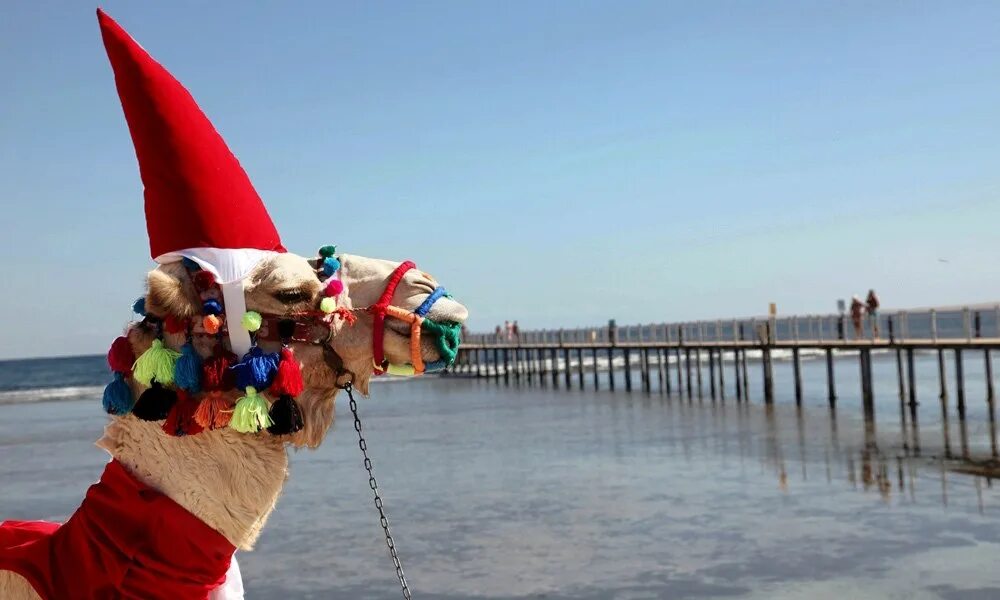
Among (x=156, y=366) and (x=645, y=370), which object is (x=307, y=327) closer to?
(x=156, y=366)

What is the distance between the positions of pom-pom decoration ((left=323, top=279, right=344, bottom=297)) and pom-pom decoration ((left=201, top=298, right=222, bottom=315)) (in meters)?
0.22

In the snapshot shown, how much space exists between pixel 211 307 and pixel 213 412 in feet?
0.71

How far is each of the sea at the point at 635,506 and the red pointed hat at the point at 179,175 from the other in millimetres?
9234

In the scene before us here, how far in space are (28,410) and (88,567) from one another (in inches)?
2074

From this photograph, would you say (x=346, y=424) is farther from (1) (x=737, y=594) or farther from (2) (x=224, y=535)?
(2) (x=224, y=535)

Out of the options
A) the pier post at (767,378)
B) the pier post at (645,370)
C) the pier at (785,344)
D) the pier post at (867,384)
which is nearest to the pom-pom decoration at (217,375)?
the pier at (785,344)

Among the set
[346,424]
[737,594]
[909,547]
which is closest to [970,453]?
[909,547]

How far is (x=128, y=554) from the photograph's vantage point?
2129 millimetres

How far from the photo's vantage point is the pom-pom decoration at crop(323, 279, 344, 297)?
216 cm

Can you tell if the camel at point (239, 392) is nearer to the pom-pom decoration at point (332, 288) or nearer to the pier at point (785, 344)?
the pom-pom decoration at point (332, 288)

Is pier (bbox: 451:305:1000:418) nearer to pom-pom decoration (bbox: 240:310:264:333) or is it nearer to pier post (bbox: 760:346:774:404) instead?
pier post (bbox: 760:346:774:404)

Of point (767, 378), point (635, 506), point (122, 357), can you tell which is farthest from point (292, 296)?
point (767, 378)

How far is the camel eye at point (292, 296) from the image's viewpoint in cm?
215

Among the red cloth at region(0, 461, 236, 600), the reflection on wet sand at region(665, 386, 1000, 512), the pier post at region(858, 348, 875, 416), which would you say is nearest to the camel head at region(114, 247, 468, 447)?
the red cloth at region(0, 461, 236, 600)
